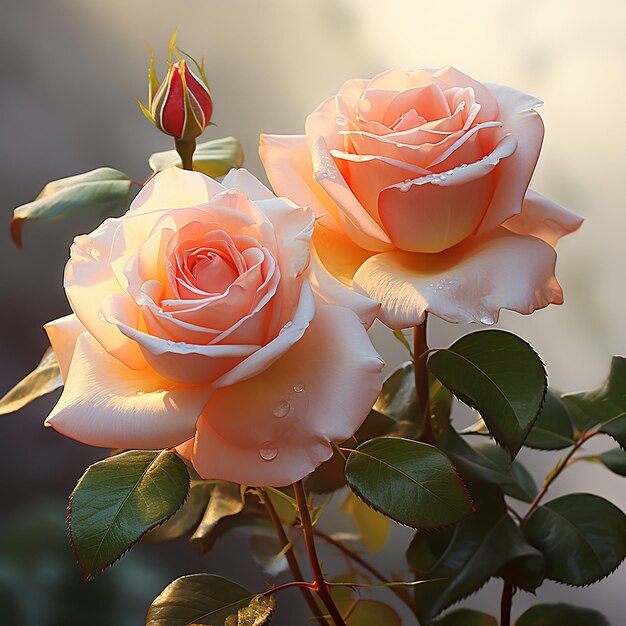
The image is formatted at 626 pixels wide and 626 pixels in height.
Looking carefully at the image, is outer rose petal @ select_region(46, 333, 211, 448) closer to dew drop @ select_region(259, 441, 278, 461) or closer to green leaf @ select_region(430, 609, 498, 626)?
dew drop @ select_region(259, 441, 278, 461)

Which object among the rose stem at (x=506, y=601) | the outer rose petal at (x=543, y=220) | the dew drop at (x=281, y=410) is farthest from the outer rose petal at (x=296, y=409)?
the rose stem at (x=506, y=601)

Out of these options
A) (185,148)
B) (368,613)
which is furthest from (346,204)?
(368,613)

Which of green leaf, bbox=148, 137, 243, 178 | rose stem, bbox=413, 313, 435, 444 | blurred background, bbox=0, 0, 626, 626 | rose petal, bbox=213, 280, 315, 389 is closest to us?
rose petal, bbox=213, 280, 315, 389

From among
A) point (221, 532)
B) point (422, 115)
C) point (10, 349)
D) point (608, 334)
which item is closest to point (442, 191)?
point (422, 115)

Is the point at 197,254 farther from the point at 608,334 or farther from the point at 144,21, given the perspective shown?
the point at 144,21

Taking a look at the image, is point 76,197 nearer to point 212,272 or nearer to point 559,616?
point 212,272

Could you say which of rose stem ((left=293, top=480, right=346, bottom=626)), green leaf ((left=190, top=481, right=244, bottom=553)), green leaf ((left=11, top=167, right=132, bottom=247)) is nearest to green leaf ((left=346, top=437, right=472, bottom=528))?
rose stem ((left=293, top=480, right=346, bottom=626))

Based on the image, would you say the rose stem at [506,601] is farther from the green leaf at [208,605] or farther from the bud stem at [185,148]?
the bud stem at [185,148]
